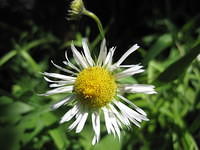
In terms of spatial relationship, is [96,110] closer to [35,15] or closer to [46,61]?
[46,61]

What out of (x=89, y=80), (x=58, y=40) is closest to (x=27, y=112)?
(x=89, y=80)

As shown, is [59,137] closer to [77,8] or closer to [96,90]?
[96,90]

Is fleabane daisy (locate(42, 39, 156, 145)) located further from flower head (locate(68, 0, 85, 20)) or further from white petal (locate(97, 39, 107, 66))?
flower head (locate(68, 0, 85, 20))

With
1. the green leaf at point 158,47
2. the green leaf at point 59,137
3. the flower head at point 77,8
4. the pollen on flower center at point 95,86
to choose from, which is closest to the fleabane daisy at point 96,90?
the pollen on flower center at point 95,86

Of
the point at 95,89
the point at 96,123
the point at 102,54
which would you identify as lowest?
the point at 96,123

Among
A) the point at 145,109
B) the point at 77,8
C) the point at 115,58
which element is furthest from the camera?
the point at 115,58

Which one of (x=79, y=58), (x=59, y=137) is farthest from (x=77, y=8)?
(x=59, y=137)

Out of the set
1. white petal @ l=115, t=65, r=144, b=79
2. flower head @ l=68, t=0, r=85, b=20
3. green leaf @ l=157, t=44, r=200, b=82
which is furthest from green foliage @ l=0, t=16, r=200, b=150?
flower head @ l=68, t=0, r=85, b=20
